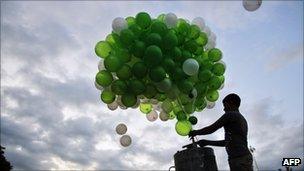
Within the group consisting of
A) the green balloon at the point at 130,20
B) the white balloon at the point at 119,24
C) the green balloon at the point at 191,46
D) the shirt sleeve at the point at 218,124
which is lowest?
the shirt sleeve at the point at 218,124

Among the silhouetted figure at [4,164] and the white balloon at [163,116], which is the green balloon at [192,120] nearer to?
the white balloon at [163,116]

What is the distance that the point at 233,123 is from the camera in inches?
176

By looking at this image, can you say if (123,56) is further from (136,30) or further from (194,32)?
(194,32)

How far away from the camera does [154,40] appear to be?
5.23 meters

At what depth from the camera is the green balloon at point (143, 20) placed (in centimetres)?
562

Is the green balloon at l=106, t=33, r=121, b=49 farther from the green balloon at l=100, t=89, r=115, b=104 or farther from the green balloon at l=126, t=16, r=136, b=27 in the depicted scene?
the green balloon at l=100, t=89, r=115, b=104

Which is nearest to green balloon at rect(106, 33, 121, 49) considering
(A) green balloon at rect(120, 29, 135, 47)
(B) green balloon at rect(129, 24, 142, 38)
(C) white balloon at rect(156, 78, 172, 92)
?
(A) green balloon at rect(120, 29, 135, 47)

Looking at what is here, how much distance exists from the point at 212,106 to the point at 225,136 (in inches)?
80.8

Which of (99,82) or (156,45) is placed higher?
(156,45)

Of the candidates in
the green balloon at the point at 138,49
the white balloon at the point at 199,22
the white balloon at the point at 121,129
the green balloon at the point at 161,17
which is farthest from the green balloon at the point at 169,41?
the white balloon at the point at 121,129

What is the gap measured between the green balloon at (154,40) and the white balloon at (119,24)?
60 cm

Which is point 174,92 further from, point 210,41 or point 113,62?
point 210,41

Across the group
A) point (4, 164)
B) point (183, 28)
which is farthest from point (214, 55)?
point (4, 164)

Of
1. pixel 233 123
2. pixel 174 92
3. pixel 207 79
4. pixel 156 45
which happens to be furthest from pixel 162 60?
pixel 233 123
